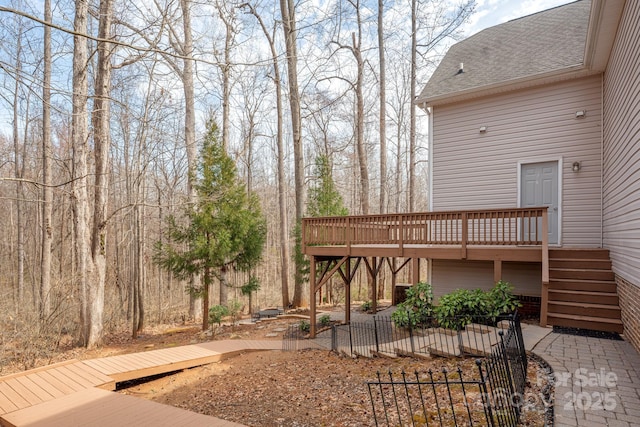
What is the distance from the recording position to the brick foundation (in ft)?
15.5

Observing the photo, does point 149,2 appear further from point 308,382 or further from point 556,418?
point 556,418

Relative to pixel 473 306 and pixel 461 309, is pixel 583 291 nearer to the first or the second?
pixel 473 306

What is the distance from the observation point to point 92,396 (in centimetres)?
506

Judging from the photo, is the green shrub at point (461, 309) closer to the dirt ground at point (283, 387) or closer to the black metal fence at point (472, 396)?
the dirt ground at point (283, 387)

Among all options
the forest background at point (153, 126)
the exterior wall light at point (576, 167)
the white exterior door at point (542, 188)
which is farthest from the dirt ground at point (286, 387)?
the exterior wall light at point (576, 167)

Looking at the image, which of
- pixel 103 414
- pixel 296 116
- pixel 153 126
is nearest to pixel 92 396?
pixel 103 414

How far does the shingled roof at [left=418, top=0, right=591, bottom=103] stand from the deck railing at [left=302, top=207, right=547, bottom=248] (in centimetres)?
340

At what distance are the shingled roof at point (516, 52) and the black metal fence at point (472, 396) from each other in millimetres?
6494

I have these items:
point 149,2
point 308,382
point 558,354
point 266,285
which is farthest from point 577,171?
point 266,285

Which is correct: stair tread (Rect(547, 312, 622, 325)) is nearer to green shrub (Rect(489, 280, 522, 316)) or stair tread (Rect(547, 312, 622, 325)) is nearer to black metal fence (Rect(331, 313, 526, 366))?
green shrub (Rect(489, 280, 522, 316))

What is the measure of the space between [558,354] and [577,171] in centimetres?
472

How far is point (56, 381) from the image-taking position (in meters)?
5.57

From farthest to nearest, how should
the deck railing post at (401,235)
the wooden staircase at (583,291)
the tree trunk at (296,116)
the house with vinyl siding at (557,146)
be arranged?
the tree trunk at (296,116) → the deck railing post at (401,235) → the wooden staircase at (583,291) → the house with vinyl siding at (557,146)

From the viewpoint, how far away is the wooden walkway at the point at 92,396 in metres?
4.28
